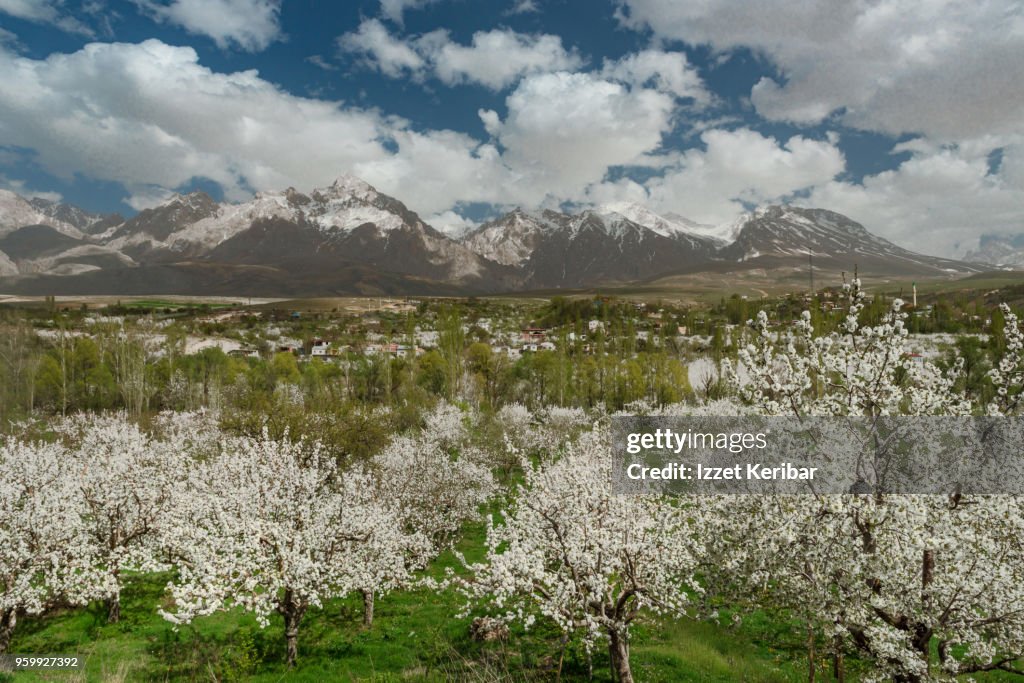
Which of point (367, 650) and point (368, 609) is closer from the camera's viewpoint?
point (367, 650)

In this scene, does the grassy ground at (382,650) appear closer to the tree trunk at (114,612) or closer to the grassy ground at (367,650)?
the grassy ground at (367,650)

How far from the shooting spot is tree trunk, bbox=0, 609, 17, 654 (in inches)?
609

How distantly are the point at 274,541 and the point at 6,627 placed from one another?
29.7 feet

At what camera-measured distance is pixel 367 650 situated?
1623 cm

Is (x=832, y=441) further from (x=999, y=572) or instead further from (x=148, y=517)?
(x=148, y=517)

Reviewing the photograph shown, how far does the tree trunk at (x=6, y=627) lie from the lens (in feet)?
50.8

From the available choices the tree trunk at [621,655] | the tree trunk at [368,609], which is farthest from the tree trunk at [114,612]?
the tree trunk at [621,655]

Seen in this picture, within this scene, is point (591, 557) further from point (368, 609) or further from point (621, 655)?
point (368, 609)

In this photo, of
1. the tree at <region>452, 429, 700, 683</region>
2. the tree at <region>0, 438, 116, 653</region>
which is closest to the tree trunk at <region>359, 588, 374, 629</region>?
the tree at <region>452, 429, 700, 683</region>

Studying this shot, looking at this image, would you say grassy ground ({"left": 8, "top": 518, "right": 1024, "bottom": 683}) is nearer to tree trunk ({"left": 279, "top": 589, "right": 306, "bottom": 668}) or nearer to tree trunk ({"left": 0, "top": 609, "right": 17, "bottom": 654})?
tree trunk ({"left": 279, "top": 589, "right": 306, "bottom": 668})

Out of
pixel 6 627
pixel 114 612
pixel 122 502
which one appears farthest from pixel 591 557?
pixel 6 627

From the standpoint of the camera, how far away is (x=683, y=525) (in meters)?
12.3

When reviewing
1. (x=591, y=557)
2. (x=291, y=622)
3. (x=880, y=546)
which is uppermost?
(x=880, y=546)

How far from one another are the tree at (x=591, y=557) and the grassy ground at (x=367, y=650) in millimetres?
2772
